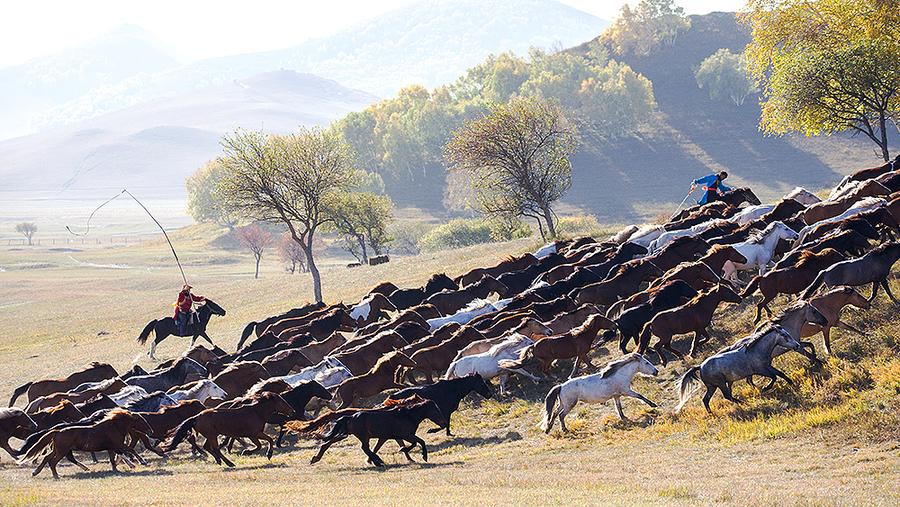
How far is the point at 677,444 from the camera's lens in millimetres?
15648

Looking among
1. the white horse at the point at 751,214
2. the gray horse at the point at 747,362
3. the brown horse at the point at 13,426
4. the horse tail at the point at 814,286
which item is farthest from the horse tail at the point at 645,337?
the brown horse at the point at 13,426

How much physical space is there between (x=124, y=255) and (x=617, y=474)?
115 meters

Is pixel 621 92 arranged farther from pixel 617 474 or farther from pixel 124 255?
pixel 617 474

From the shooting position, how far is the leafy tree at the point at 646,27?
166 metres

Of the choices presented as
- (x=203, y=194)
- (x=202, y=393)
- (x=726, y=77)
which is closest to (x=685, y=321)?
(x=202, y=393)

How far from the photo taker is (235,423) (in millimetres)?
18453

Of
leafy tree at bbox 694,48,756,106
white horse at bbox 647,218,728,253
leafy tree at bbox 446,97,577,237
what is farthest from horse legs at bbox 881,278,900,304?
leafy tree at bbox 694,48,756,106

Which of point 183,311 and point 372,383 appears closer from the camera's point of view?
point 372,383

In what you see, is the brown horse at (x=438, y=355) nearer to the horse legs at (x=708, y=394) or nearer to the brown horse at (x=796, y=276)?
the brown horse at (x=796, y=276)

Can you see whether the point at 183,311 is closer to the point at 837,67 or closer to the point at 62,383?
the point at 62,383

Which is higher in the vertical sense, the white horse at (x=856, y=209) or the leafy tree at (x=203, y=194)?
the leafy tree at (x=203, y=194)

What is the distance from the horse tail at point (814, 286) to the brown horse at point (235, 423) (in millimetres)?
9989

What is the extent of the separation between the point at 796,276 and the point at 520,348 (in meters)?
5.63

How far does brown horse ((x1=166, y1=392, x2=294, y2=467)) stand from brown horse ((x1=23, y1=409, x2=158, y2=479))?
31.9 inches
